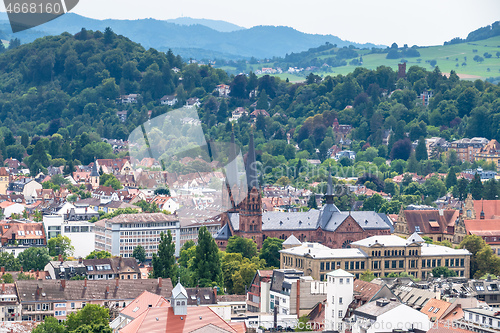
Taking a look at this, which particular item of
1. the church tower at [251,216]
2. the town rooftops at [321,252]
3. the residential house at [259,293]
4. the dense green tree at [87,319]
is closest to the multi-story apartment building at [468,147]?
the church tower at [251,216]

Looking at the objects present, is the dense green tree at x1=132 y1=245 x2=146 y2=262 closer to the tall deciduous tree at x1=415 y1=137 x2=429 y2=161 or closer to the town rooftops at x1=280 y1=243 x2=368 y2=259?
the town rooftops at x1=280 y1=243 x2=368 y2=259

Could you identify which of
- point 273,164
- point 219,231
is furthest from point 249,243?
point 273,164

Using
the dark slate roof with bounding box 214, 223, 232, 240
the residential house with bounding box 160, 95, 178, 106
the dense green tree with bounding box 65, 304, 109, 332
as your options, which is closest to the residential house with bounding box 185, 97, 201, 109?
the residential house with bounding box 160, 95, 178, 106

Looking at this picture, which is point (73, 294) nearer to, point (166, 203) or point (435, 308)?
point (435, 308)

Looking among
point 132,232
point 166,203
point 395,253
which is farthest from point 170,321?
point 166,203

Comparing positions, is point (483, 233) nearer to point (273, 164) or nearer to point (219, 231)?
point (219, 231)
